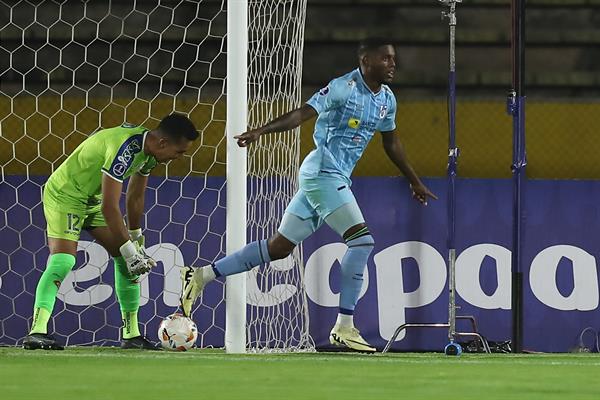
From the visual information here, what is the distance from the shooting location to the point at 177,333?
771 centimetres

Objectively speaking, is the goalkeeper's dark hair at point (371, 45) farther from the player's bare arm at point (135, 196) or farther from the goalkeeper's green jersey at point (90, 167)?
the player's bare arm at point (135, 196)

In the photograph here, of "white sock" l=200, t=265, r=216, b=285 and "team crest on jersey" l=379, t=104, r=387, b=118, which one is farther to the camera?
"team crest on jersey" l=379, t=104, r=387, b=118

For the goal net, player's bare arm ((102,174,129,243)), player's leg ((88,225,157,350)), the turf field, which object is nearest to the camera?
the turf field

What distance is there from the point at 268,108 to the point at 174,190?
2.73 feet

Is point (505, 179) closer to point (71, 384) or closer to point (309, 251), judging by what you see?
point (309, 251)

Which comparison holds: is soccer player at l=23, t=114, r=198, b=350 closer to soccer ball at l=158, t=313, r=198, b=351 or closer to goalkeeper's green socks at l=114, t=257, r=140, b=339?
goalkeeper's green socks at l=114, t=257, r=140, b=339

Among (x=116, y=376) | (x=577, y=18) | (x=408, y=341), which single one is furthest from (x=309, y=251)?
(x=577, y=18)

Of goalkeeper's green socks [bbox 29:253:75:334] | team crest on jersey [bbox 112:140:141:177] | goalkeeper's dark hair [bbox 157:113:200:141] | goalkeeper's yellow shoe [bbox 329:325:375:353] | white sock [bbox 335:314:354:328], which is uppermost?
goalkeeper's dark hair [bbox 157:113:200:141]

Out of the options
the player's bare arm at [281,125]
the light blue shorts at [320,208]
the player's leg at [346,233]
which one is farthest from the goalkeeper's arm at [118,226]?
the player's leg at [346,233]

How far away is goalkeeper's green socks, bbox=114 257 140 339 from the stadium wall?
83cm

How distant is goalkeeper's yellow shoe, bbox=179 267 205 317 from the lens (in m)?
7.91

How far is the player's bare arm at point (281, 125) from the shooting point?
7332mm

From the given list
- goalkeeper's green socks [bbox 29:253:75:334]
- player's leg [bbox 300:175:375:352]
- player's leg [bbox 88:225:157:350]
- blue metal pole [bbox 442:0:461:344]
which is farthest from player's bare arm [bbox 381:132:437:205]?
goalkeeper's green socks [bbox 29:253:75:334]

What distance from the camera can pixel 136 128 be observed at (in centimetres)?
781
